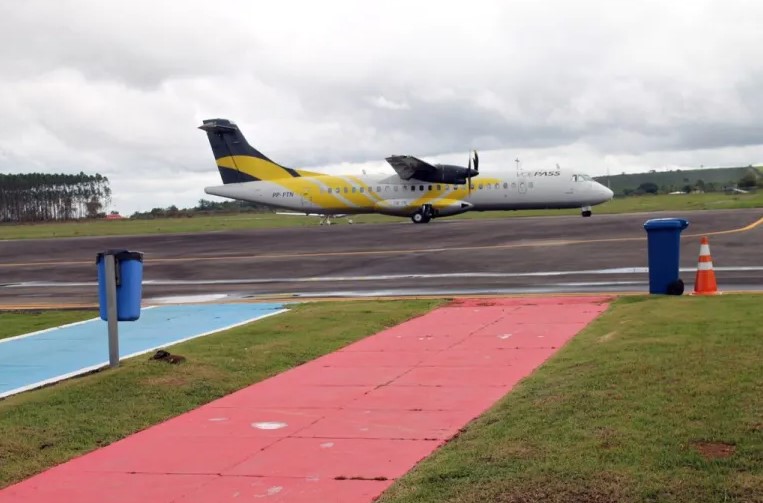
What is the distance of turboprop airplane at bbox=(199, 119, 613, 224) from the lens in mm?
44031

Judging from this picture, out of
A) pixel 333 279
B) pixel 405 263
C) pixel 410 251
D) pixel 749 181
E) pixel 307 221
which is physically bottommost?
pixel 333 279

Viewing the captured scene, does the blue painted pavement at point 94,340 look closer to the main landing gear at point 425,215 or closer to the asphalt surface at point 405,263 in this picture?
the asphalt surface at point 405,263

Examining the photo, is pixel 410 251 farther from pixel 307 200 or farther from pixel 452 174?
pixel 307 200

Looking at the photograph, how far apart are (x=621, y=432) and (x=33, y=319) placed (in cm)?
1068

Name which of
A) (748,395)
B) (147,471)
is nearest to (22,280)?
(147,471)

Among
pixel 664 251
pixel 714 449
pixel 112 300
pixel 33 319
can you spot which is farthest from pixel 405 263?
pixel 714 449

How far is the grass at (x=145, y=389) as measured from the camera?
20.4 feet

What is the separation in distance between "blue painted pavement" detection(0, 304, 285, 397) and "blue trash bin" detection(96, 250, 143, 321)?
699 millimetres

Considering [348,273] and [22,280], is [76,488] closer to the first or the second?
[348,273]

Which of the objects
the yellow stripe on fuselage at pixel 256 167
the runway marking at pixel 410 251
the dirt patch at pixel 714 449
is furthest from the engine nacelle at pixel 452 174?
the dirt patch at pixel 714 449

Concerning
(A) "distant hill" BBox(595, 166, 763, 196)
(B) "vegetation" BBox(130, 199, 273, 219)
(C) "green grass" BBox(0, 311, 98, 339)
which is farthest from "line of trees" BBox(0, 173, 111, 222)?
(C) "green grass" BBox(0, 311, 98, 339)

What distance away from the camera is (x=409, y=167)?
147 feet

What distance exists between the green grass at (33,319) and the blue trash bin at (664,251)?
8.31 metres

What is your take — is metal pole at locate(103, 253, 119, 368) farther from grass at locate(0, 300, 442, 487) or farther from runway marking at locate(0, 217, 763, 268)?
runway marking at locate(0, 217, 763, 268)
